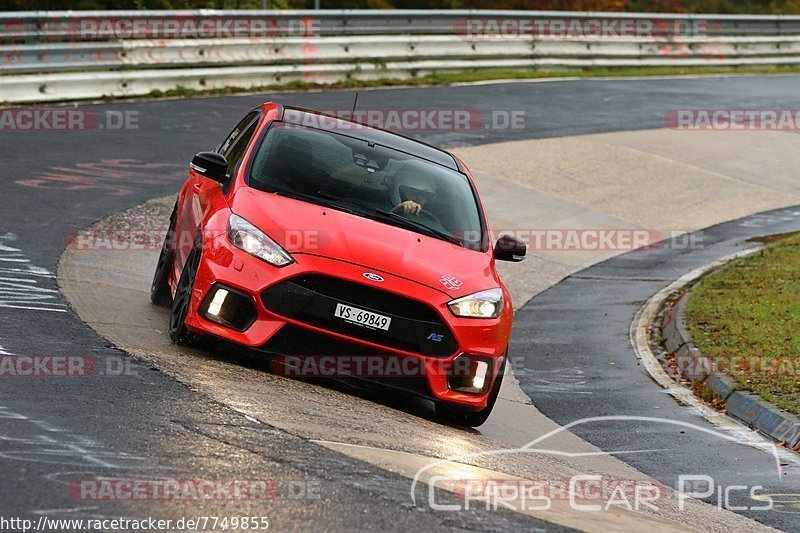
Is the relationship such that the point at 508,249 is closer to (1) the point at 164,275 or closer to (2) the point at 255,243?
(2) the point at 255,243

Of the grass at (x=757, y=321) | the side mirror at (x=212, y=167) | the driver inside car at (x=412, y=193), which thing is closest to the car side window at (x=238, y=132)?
the side mirror at (x=212, y=167)

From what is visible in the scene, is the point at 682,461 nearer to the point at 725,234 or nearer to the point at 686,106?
the point at 725,234

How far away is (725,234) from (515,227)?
3093 millimetres

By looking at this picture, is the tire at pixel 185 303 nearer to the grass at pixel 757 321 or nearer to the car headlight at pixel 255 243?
the car headlight at pixel 255 243

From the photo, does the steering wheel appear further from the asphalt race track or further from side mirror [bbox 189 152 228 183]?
side mirror [bbox 189 152 228 183]

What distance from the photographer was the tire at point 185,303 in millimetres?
7953

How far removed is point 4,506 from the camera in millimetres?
4879

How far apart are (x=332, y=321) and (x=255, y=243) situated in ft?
2.36

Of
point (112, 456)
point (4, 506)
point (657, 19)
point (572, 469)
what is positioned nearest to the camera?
point (4, 506)

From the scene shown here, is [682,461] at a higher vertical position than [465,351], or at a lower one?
lower

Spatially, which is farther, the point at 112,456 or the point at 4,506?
the point at 112,456

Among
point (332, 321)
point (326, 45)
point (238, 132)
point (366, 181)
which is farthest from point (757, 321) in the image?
point (326, 45)

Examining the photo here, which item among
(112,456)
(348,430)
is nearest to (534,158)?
(348,430)

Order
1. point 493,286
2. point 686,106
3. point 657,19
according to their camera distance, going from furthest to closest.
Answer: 1. point 657,19
2. point 686,106
3. point 493,286
